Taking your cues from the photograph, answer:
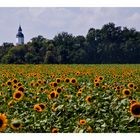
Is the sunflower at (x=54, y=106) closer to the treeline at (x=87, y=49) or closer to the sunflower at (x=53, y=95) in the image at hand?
A: the sunflower at (x=53, y=95)

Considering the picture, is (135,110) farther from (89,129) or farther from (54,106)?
(54,106)

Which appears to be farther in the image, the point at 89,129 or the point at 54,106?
the point at 54,106

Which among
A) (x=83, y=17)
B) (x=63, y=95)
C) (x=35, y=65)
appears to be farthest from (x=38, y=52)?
(x=63, y=95)

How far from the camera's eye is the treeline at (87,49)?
10672 mm

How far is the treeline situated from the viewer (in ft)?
35.0

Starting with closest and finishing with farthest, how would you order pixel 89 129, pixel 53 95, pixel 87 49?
pixel 89 129
pixel 53 95
pixel 87 49

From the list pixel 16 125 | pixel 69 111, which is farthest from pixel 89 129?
pixel 69 111

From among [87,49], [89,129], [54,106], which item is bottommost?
[89,129]

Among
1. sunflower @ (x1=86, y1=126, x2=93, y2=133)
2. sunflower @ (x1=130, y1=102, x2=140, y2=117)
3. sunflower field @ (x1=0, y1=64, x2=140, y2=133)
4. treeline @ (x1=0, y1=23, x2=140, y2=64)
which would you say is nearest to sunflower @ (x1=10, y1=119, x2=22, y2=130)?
sunflower field @ (x1=0, y1=64, x2=140, y2=133)

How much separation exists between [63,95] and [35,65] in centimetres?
755

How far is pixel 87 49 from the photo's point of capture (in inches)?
439

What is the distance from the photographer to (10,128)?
11.2ft

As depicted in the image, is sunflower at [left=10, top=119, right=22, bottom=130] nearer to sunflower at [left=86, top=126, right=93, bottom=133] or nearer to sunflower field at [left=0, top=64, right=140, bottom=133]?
sunflower field at [left=0, top=64, right=140, bottom=133]

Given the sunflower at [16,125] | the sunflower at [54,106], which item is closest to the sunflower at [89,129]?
the sunflower at [16,125]
